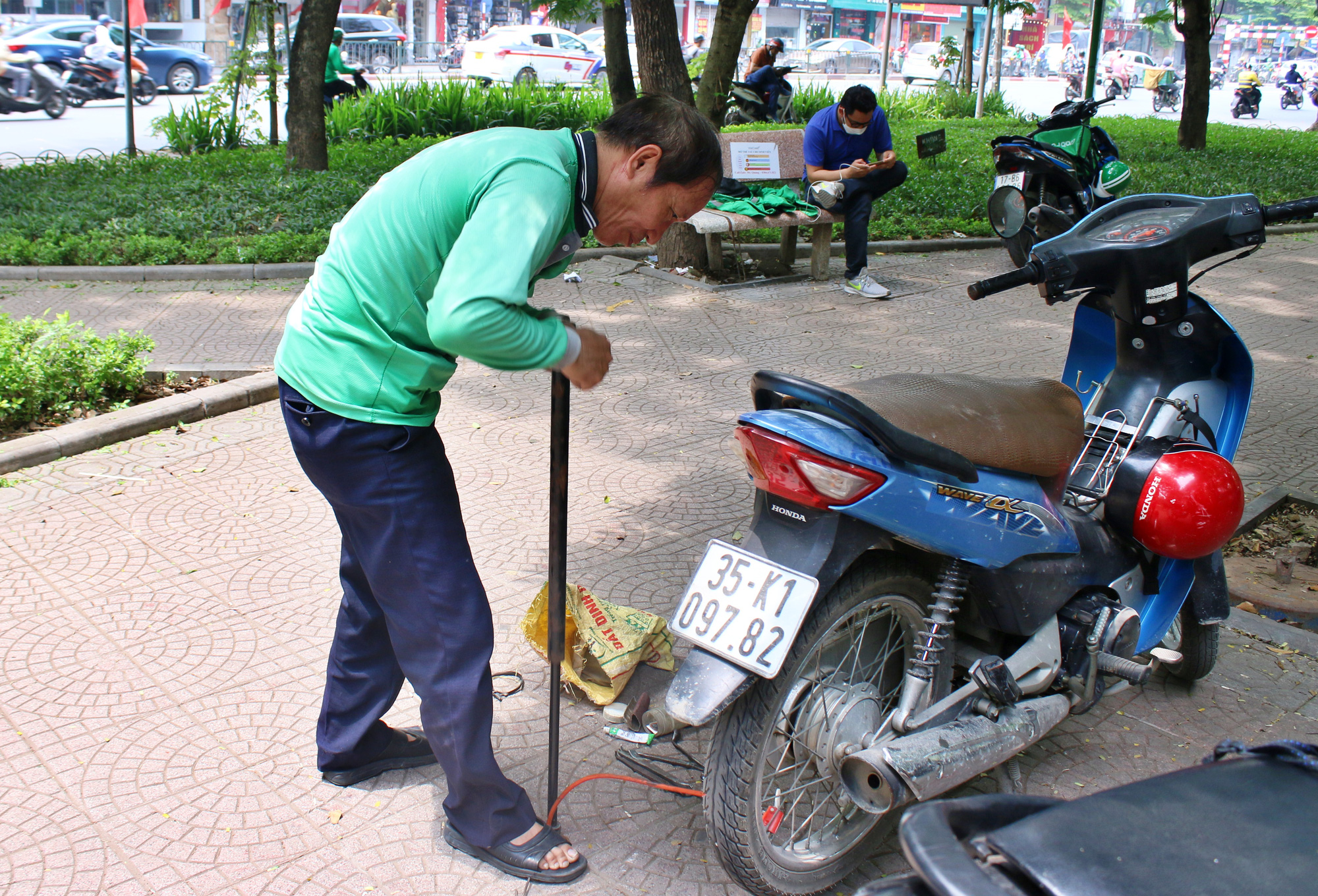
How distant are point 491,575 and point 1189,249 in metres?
2.50

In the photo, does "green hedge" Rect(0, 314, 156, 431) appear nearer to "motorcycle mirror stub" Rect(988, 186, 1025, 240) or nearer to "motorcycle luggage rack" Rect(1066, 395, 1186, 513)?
"motorcycle mirror stub" Rect(988, 186, 1025, 240)

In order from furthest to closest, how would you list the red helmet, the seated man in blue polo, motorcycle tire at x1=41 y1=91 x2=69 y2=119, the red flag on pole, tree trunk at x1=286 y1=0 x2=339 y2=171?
the red flag on pole
motorcycle tire at x1=41 y1=91 x2=69 y2=119
tree trunk at x1=286 y1=0 x2=339 y2=171
the seated man in blue polo
the red helmet

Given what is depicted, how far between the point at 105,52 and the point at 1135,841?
2588 centimetres

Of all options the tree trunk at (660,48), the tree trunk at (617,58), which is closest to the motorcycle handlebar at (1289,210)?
the tree trunk at (660,48)

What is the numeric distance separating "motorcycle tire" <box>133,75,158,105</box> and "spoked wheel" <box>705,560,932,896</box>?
24.0 metres

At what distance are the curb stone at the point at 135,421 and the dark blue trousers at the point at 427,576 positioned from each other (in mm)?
2526

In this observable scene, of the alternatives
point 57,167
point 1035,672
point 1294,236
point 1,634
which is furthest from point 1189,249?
point 57,167

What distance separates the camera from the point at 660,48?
28.3ft

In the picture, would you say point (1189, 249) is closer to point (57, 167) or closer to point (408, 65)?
point (57, 167)

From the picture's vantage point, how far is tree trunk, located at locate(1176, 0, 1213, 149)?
15195 millimetres

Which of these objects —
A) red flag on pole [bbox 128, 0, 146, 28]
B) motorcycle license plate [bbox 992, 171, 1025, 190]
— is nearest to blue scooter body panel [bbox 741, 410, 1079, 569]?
motorcycle license plate [bbox 992, 171, 1025, 190]

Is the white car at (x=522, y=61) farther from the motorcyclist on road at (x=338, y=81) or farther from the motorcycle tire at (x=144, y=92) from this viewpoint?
the motorcyclist on road at (x=338, y=81)

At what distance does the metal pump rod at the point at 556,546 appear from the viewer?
237 centimetres

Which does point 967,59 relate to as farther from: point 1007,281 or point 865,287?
point 1007,281
